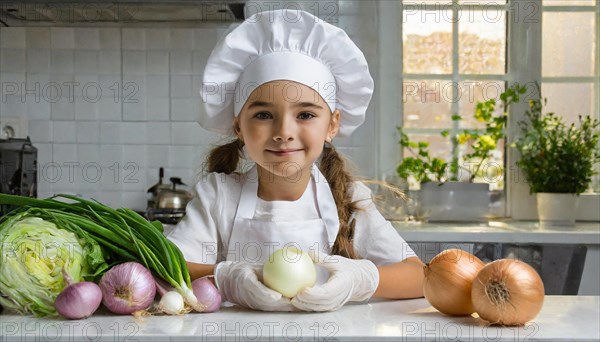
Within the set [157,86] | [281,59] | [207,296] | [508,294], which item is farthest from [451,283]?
[157,86]

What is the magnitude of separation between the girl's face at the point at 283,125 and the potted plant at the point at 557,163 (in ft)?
5.75

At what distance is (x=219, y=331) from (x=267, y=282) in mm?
119

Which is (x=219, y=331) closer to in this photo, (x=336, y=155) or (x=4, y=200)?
(x=4, y=200)

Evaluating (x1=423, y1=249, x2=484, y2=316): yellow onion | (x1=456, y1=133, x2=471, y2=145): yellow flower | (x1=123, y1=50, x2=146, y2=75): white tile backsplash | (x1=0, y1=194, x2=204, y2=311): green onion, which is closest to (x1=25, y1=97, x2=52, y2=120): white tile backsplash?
(x1=123, y1=50, x2=146, y2=75): white tile backsplash

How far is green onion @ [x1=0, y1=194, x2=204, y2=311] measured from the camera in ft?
3.42

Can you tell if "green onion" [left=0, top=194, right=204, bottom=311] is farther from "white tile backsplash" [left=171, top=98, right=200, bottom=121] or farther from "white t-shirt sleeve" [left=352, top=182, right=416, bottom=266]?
"white tile backsplash" [left=171, top=98, right=200, bottom=121]

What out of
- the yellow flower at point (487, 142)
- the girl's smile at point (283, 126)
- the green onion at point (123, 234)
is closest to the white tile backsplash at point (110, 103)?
the yellow flower at point (487, 142)

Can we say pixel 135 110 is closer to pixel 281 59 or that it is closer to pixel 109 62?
pixel 109 62

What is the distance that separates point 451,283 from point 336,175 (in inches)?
24.4

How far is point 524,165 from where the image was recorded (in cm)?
304

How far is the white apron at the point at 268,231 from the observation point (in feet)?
4.90

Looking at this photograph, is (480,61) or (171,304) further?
(480,61)

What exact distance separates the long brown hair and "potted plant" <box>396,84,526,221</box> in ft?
4.31

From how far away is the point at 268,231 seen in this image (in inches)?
58.6
